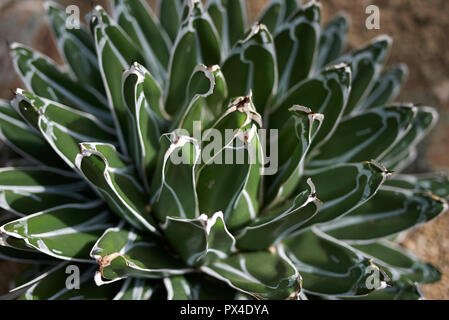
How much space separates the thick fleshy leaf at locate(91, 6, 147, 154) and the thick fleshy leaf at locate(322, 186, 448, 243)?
520 mm

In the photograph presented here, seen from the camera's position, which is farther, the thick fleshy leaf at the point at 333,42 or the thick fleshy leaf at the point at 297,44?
the thick fleshy leaf at the point at 333,42

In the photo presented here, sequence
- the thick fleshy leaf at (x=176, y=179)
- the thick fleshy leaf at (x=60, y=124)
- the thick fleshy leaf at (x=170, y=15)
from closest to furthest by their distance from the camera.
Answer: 1. the thick fleshy leaf at (x=176, y=179)
2. the thick fleshy leaf at (x=60, y=124)
3. the thick fleshy leaf at (x=170, y=15)

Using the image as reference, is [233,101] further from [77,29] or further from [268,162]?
[77,29]

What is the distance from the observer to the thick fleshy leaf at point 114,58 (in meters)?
1.07

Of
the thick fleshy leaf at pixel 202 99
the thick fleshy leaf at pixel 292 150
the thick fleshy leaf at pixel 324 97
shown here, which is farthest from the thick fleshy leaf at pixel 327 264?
the thick fleshy leaf at pixel 202 99

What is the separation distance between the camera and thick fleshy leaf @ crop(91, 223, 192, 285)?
0.88 m

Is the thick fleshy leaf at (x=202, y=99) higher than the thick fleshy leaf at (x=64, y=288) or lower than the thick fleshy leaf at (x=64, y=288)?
higher

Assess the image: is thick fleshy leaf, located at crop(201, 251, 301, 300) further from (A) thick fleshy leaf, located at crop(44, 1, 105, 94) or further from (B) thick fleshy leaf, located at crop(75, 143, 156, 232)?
(A) thick fleshy leaf, located at crop(44, 1, 105, 94)

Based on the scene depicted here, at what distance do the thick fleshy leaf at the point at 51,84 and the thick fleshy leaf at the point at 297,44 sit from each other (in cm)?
44

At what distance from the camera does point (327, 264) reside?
3.46ft

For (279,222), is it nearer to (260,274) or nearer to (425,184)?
(260,274)

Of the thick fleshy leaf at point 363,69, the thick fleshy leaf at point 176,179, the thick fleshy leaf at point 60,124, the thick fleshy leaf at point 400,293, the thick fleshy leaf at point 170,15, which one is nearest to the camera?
the thick fleshy leaf at point 176,179

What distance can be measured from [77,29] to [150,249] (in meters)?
0.61

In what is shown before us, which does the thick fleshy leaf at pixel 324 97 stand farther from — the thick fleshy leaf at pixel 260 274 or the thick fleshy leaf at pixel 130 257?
the thick fleshy leaf at pixel 130 257
